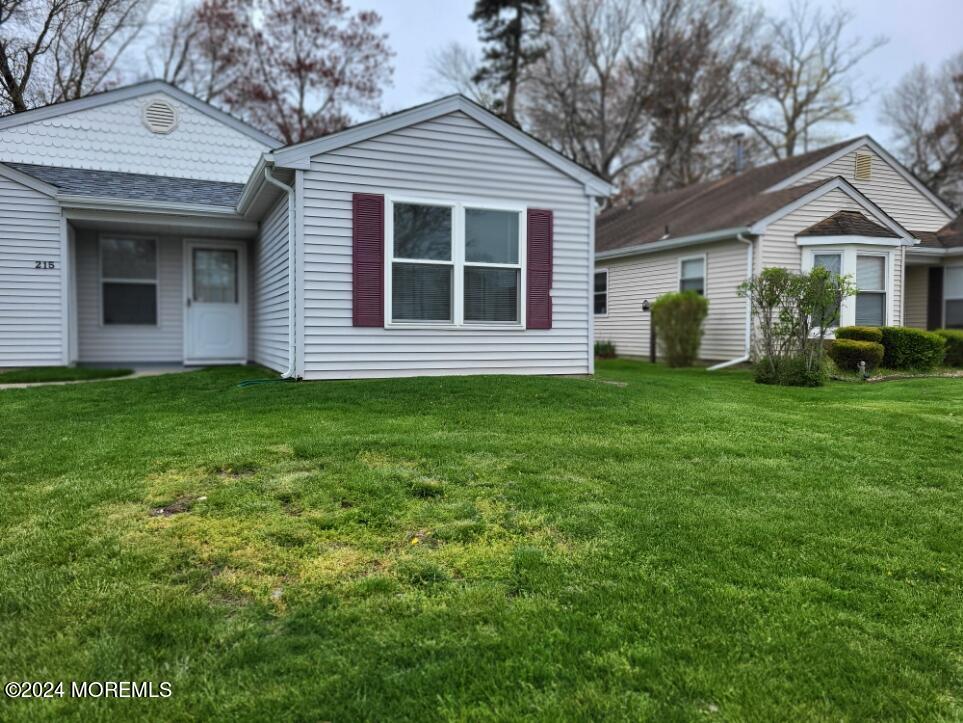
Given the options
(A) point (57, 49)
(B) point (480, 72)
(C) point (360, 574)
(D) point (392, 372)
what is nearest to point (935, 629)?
(C) point (360, 574)

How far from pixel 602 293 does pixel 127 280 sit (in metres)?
10.4

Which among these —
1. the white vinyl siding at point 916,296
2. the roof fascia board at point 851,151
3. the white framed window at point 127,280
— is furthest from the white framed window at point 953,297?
the white framed window at point 127,280

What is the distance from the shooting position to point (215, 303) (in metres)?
10.6

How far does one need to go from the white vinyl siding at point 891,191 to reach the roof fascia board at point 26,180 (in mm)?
13421

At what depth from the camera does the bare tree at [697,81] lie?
24500mm

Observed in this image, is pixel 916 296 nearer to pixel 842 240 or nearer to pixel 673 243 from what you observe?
pixel 842 240

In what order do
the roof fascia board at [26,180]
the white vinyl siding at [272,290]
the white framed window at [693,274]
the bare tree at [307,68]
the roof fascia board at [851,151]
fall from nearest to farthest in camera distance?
the white vinyl siding at [272,290] < the roof fascia board at [26,180] < the white framed window at [693,274] < the roof fascia board at [851,151] < the bare tree at [307,68]

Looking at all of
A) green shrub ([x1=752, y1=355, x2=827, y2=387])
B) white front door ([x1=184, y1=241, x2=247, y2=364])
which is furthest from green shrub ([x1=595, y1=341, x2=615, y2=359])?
white front door ([x1=184, y1=241, x2=247, y2=364])

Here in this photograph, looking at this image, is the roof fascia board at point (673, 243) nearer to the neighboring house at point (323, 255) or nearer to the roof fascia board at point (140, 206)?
the neighboring house at point (323, 255)

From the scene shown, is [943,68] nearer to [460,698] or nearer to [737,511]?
[737,511]

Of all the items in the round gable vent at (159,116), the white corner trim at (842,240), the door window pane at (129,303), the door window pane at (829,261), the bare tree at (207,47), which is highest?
the bare tree at (207,47)

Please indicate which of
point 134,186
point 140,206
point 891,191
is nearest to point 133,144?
point 134,186

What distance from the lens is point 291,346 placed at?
7.54 metres

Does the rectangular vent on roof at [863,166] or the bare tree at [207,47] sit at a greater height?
the bare tree at [207,47]
